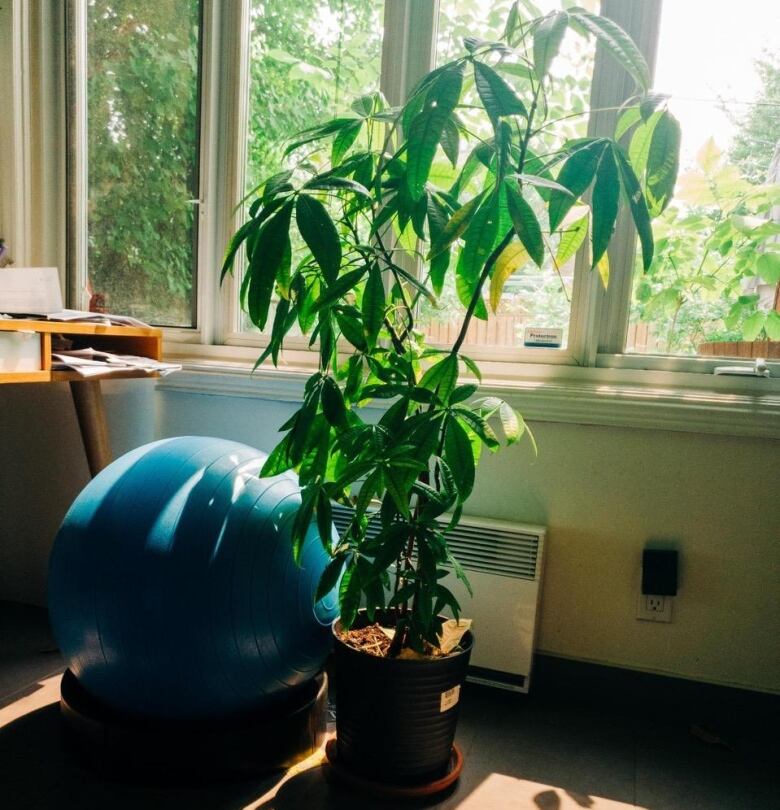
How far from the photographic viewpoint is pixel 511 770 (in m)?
1.51

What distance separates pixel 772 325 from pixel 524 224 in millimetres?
1060

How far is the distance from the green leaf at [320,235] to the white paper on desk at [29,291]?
96 centimetres

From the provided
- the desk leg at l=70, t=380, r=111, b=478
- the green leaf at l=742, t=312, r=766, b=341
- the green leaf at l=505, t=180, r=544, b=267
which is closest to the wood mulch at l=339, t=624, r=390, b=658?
the green leaf at l=505, t=180, r=544, b=267

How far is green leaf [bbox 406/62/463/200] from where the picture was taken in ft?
3.52

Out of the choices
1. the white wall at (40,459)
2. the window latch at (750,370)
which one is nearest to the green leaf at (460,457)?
the window latch at (750,370)

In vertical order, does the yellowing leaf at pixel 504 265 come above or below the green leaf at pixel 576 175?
below

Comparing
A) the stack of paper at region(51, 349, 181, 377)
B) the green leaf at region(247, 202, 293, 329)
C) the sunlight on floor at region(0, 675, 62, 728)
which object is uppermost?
the green leaf at region(247, 202, 293, 329)

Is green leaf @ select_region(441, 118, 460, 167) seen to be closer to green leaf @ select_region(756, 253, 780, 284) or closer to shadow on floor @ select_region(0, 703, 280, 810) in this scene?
green leaf @ select_region(756, 253, 780, 284)

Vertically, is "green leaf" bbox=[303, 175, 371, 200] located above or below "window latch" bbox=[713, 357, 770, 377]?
above

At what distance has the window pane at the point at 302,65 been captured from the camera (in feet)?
6.74

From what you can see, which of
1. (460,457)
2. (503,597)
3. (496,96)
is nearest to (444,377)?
(460,457)

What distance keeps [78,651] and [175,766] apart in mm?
292

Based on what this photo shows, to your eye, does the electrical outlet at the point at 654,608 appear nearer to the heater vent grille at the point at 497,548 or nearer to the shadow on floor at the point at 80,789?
the heater vent grille at the point at 497,548

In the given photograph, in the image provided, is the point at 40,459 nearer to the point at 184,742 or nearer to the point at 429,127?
the point at 184,742
